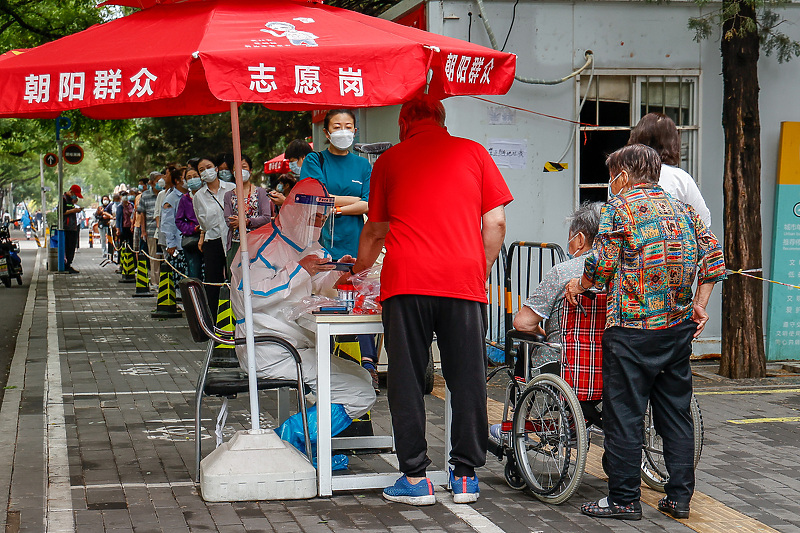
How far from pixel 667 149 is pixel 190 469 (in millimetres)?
3305

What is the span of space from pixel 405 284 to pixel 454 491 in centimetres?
111

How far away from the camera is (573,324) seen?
17.4 feet

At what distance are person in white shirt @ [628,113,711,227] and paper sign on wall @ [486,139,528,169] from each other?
4.14 m

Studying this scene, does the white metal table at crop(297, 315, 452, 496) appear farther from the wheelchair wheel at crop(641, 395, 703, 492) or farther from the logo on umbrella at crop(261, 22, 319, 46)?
the logo on umbrella at crop(261, 22, 319, 46)

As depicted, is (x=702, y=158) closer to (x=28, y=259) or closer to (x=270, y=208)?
(x=270, y=208)

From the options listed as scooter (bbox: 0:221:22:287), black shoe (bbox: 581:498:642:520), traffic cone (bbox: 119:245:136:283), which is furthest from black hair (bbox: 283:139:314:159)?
traffic cone (bbox: 119:245:136:283)

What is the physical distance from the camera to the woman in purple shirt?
1388cm

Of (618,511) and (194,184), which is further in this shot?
(194,184)

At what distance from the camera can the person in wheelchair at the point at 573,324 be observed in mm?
5246

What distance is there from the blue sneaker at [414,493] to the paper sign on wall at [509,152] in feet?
17.2

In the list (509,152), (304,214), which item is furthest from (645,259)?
(509,152)

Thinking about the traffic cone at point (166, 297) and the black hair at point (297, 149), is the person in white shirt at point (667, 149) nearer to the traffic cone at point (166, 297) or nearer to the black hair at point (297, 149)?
the black hair at point (297, 149)

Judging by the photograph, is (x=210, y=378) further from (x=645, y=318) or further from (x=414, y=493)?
(x=645, y=318)

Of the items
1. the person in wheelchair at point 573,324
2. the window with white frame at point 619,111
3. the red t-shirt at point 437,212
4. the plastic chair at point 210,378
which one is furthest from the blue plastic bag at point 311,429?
the window with white frame at point 619,111
